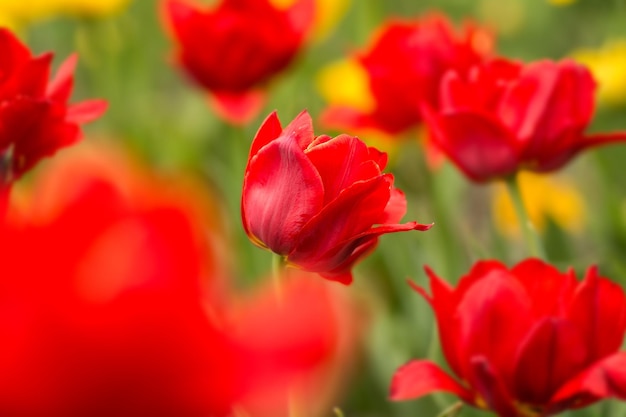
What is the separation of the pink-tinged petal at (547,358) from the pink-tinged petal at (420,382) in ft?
0.08

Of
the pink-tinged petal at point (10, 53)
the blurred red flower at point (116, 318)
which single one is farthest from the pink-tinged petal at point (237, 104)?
the blurred red flower at point (116, 318)

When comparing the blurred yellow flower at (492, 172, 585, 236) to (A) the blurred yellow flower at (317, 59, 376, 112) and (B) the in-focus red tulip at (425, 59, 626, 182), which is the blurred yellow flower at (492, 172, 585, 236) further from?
(B) the in-focus red tulip at (425, 59, 626, 182)

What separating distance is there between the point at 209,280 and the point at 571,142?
1.26 feet

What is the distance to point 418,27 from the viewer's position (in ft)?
2.17

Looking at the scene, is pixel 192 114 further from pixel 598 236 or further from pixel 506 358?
pixel 506 358

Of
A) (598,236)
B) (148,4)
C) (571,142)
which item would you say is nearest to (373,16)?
(598,236)

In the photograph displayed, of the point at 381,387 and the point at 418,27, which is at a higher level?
the point at 418,27

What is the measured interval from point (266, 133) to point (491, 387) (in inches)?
4.8

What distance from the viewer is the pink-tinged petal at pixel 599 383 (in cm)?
31

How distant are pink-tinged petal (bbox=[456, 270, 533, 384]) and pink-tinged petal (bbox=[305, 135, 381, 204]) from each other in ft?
0.24

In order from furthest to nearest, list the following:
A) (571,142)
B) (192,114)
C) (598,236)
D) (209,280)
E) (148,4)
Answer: (148,4) → (192,114) → (598,236) → (571,142) → (209,280)

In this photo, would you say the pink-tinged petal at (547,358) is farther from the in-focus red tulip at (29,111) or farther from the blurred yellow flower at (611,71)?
the blurred yellow flower at (611,71)

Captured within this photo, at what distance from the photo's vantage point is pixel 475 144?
498mm

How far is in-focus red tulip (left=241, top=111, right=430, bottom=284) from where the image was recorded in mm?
294
